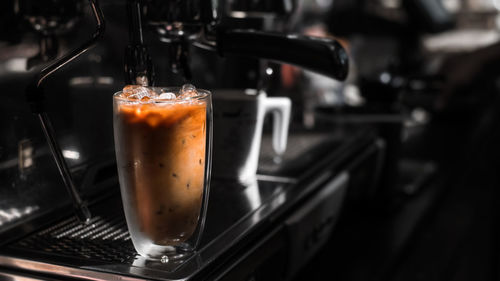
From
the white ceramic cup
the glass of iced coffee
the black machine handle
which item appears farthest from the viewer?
the white ceramic cup

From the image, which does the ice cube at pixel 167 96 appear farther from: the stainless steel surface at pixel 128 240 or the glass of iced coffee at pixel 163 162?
the stainless steel surface at pixel 128 240

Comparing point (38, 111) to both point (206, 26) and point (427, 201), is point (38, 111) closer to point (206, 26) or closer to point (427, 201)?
point (206, 26)

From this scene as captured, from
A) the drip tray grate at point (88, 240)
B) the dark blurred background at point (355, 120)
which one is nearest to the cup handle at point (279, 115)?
the dark blurred background at point (355, 120)

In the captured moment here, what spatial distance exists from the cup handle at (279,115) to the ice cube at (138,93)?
367 mm

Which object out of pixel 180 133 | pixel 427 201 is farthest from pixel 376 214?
pixel 180 133

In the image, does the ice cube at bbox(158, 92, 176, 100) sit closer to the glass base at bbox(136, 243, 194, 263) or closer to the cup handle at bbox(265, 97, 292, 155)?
the glass base at bbox(136, 243, 194, 263)

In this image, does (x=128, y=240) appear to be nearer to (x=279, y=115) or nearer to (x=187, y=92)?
(x=187, y=92)

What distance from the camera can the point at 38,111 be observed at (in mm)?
547

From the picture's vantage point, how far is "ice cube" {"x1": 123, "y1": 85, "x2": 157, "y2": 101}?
493 millimetres

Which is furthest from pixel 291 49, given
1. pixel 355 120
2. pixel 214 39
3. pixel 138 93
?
pixel 355 120

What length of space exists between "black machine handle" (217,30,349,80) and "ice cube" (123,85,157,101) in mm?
181

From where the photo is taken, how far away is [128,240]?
58cm

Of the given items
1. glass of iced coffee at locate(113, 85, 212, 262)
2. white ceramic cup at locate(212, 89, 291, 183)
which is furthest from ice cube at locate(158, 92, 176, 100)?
white ceramic cup at locate(212, 89, 291, 183)

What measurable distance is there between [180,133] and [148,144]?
0.09 feet
